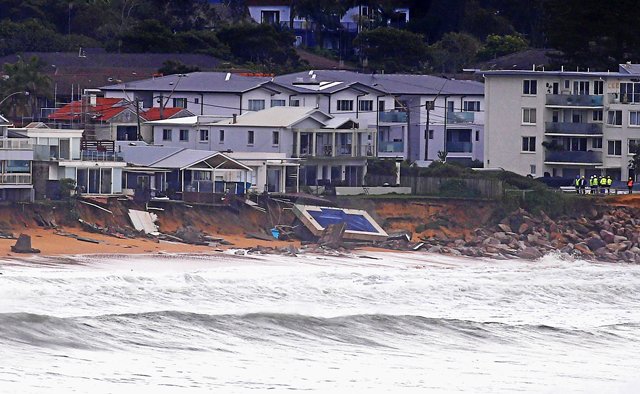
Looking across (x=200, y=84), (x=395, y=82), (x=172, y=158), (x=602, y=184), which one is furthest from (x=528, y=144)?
(x=172, y=158)

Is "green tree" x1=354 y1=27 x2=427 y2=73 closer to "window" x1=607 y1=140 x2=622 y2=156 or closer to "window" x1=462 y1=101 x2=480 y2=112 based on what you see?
"window" x1=462 y1=101 x2=480 y2=112

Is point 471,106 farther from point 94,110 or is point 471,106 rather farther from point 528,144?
point 94,110

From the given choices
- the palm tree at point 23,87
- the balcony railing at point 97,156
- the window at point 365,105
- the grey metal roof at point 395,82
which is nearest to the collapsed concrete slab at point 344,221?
the balcony railing at point 97,156

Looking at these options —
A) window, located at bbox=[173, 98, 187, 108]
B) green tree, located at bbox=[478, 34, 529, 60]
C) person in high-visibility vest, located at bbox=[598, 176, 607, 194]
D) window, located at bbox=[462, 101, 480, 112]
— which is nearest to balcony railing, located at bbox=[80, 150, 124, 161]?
window, located at bbox=[173, 98, 187, 108]

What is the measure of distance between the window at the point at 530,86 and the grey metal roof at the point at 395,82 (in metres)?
5.82

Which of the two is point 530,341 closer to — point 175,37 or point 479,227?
point 479,227

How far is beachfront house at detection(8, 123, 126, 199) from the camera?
138 feet

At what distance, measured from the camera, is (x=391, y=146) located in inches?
2222

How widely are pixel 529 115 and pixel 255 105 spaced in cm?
913

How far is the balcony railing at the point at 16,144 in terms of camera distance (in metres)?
41.4

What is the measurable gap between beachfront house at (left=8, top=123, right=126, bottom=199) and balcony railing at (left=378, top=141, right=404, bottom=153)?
13.9 meters

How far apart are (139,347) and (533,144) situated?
29455 millimetres

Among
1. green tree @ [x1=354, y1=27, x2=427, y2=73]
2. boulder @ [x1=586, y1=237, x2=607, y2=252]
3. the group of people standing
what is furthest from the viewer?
green tree @ [x1=354, y1=27, x2=427, y2=73]

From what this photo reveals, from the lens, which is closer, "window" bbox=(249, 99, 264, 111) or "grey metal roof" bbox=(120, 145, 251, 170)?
"grey metal roof" bbox=(120, 145, 251, 170)
